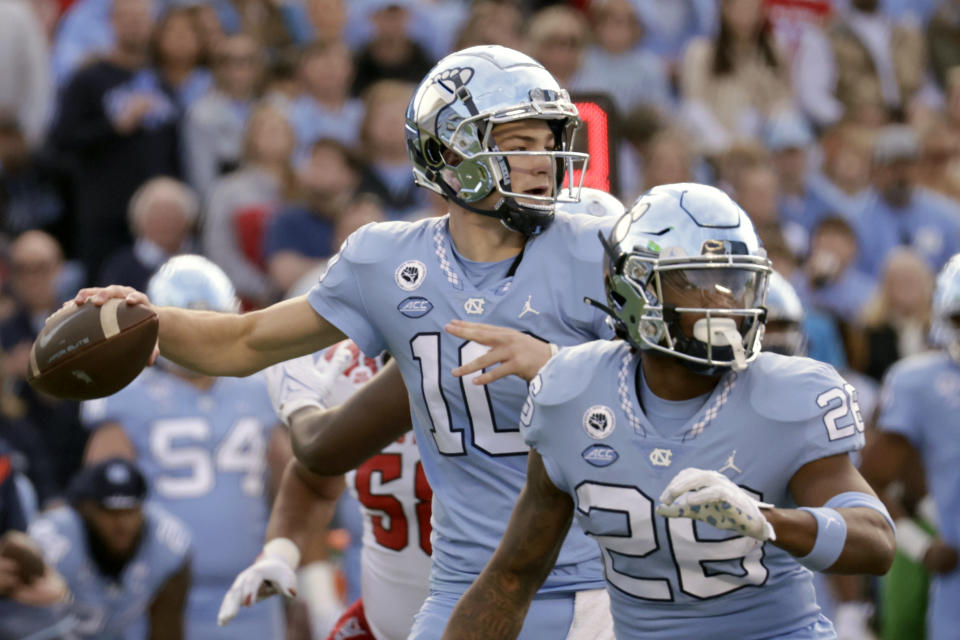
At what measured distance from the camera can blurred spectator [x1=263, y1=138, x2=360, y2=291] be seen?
335 inches

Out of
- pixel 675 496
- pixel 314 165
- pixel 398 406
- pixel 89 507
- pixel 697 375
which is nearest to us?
pixel 675 496

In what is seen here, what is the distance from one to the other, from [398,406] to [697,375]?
3.59 ft

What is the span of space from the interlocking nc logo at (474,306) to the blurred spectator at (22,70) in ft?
17.5

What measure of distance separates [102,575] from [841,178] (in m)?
5.69

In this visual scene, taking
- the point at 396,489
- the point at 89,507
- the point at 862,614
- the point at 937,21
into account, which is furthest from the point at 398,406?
the point at 937,21

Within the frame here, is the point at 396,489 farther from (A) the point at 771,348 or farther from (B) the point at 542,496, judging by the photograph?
(A) the point at 771,348

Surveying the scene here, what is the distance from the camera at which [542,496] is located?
11.5 ft

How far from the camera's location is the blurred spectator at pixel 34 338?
7.90 m

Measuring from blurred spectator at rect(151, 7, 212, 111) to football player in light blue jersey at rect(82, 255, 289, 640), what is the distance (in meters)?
2.03

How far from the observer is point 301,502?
200 inches

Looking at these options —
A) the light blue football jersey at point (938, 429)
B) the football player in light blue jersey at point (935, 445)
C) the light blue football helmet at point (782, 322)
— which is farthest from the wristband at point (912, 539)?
the light blue football helmet at point (782, 322)

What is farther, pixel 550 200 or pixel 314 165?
pixel 314 165

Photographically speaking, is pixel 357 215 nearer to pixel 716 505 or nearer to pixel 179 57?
pixel 179 57

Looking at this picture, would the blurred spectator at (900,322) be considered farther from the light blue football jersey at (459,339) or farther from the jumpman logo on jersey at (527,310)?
the jumpman logo on jersey at (527,310)
